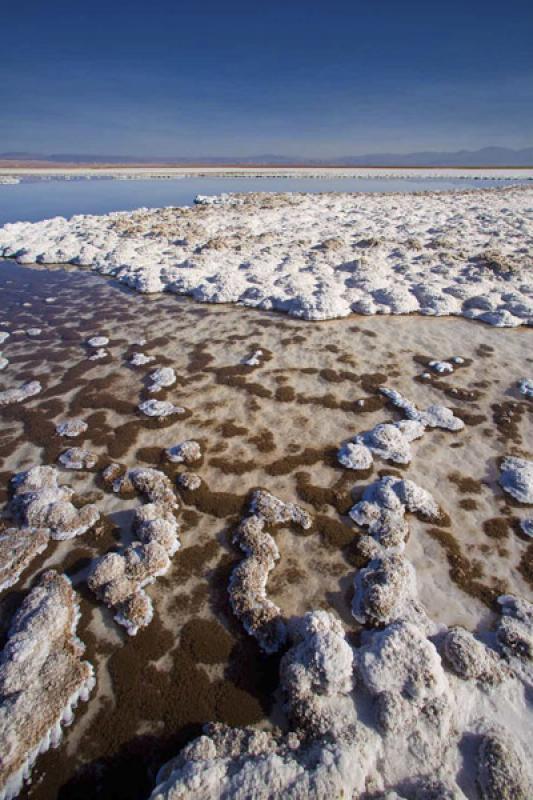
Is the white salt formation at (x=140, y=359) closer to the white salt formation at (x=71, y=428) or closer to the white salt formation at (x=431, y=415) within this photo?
the white salt formation at (x=71, y=428)

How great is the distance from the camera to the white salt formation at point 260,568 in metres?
4.50

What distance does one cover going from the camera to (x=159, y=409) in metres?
8.24

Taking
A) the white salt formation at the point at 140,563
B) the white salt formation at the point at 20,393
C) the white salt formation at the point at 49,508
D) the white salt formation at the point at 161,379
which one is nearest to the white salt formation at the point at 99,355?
the white salt formation at the point at 20,393

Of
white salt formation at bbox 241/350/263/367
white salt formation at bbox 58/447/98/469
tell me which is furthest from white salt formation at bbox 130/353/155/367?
white salt formation at bbox 58/447/98/469

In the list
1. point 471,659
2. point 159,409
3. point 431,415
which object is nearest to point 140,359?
point 159,409

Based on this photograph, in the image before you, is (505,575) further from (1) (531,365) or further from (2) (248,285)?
(2) (248,285)

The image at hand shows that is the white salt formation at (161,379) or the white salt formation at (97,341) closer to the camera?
the white salt formation at (161,379)

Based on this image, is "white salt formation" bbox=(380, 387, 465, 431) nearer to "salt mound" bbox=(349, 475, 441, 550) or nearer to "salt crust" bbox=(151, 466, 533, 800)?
"salt mound" bbox=(349, 475, 441, 550)

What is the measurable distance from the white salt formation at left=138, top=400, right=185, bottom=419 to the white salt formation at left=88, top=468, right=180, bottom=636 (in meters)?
2.12

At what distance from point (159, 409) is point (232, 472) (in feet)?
8.01

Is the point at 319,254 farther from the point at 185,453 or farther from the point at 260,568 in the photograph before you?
the point at 260,568

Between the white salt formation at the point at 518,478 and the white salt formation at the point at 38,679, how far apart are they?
607 cm

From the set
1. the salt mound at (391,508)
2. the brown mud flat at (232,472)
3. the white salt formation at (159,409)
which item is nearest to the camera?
the brown mud flat at (232,472)

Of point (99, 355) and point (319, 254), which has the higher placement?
point (319, 254)
